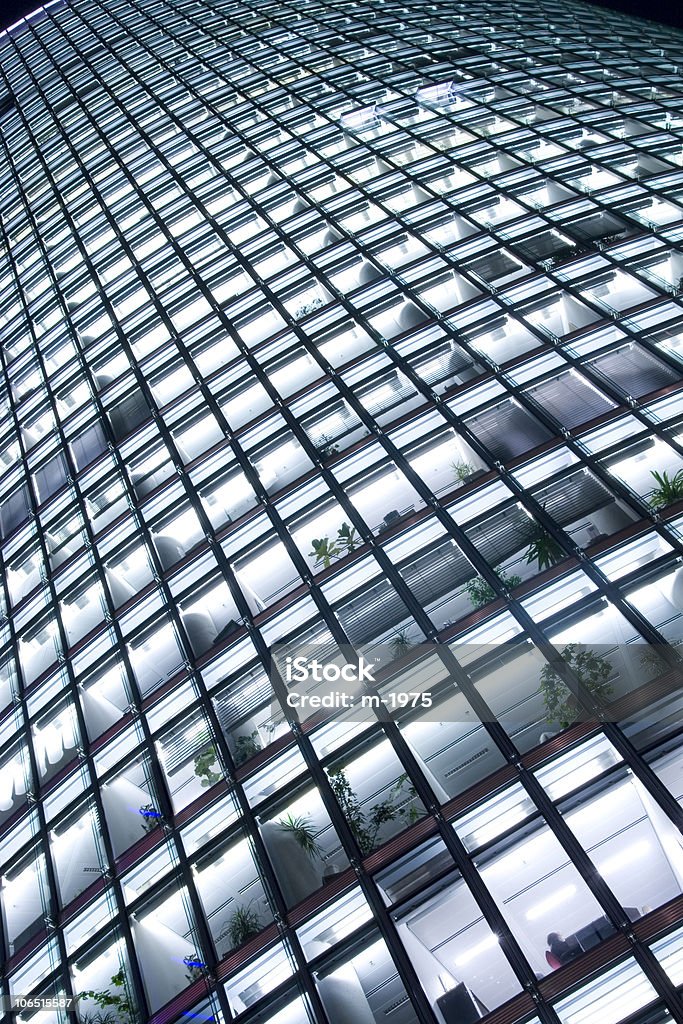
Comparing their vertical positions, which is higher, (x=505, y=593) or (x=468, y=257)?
(x=468, y=257)

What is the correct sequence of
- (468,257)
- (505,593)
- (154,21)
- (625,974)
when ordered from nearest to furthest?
(625,974) → (505,593) → (468,257) → (154,21)

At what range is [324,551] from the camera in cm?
2498

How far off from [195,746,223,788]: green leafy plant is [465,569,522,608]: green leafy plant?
854cm

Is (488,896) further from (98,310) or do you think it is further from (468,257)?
(98,310)

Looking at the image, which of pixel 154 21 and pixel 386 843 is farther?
pixel 154 21

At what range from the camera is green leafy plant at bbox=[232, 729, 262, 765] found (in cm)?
2128

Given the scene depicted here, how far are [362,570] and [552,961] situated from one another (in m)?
11.7

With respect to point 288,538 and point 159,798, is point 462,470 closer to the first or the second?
point 288,538

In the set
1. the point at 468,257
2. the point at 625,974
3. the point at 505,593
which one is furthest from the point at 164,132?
the point at 625,974

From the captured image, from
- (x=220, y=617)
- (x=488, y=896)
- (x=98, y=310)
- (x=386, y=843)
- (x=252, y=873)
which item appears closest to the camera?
(x=488, y=896)

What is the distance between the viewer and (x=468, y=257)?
34.6 m

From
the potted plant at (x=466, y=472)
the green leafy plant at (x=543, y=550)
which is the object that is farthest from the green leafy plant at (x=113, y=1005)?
the potted plant at (x=466, y=472)

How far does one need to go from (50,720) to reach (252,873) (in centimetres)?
1116

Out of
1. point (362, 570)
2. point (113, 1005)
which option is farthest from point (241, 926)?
point (362, 570)
